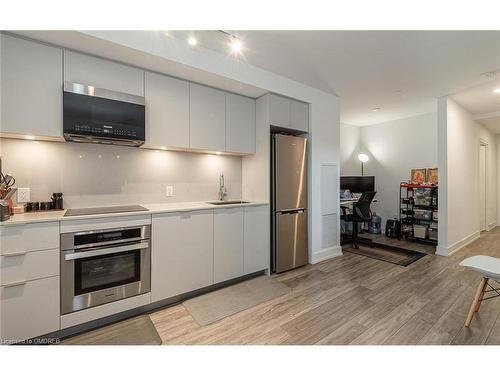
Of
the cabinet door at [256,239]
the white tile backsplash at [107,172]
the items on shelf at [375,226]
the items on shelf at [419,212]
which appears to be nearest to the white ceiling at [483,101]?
the items on shelf at [419,212]

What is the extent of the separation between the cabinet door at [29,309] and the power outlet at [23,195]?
78 cm

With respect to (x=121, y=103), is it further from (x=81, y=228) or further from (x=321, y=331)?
(x=321, y=331)

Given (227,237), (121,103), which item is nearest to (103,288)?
(227,237)

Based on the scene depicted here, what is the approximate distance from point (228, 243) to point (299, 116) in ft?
6.75

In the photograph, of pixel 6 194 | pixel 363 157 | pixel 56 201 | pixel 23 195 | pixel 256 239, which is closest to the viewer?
pixel 6 194

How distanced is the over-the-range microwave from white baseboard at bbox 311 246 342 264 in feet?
9.22

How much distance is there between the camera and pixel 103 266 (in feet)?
6.04

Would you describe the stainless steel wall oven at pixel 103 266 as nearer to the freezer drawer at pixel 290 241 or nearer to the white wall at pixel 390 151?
the freezer drawer at pixel 290 241

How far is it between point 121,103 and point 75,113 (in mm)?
371

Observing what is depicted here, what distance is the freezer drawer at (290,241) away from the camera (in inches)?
115

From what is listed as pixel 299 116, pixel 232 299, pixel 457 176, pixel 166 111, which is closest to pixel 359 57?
pixel 299 116

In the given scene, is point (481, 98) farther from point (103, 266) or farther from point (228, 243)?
point (103, 266)

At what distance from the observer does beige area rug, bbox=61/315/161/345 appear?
1650 mm

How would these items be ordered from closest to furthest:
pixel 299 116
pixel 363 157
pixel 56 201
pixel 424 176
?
pixel 56 201, pixel 299 116, pixel 424 176, pixel 363 157
